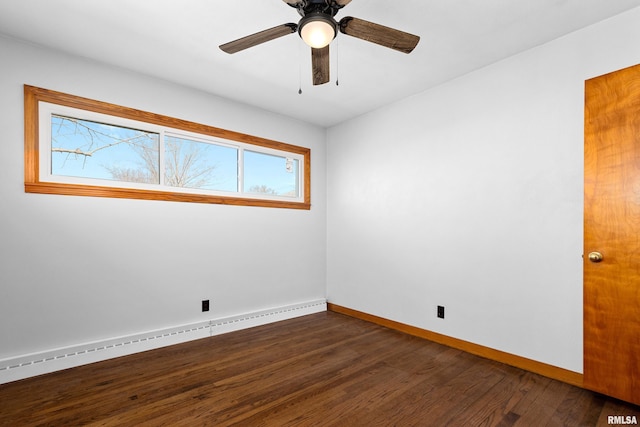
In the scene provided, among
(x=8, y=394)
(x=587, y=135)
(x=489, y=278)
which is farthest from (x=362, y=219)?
(x=8, y=394)

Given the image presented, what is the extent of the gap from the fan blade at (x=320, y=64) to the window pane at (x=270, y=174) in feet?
6.11

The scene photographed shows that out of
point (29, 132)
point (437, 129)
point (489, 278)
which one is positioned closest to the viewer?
point (29, 132)

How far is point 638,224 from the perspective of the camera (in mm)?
1962

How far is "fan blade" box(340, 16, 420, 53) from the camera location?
5.67 ft

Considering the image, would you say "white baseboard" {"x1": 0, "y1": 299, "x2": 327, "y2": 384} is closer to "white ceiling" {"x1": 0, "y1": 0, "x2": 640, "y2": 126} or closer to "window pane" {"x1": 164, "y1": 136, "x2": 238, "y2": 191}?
"window pane" {"x1": 164, "y1": 136, "x2": 238, "y2": 191}

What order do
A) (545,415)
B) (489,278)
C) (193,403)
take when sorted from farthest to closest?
(489,278) → (193,403) → (545,415)

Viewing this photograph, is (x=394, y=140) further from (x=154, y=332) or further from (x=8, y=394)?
(x=8, y=394)

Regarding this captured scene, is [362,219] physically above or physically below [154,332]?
above

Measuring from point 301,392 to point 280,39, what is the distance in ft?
8.68

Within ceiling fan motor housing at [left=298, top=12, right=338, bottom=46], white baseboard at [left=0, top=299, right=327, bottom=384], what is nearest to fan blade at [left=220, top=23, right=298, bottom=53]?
ceiling fan motor housing at [left=298, top=12, right=338, bottom=46]

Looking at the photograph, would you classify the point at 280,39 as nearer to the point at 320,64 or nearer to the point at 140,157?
the point at 320,64

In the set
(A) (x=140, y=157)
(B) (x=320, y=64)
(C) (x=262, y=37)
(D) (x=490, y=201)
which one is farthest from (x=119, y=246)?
(D) (x=490, y=201)

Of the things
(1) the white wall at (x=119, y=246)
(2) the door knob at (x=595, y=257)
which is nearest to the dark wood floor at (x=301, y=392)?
(1) the white wall at (x=119, y=246)

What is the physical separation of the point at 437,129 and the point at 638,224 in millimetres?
1759
